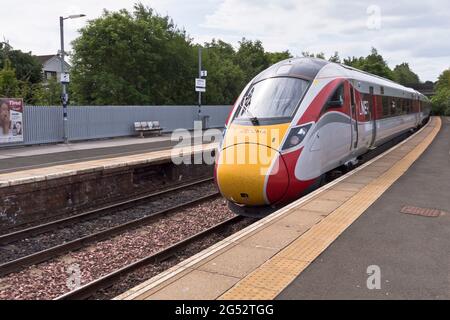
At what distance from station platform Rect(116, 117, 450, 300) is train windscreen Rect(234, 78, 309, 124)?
5.60 ft

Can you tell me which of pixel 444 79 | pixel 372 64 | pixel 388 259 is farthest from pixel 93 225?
pixel 444 79

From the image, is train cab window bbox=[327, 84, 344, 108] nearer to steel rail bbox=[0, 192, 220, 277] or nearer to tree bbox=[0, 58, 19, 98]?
steel rail bbox=[0, 192, 220, 277]

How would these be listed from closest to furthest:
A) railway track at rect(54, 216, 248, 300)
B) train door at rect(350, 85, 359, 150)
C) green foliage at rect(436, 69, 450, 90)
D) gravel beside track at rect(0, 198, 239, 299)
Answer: railway track at rect(54, 216, 248, 300) < gravel beside track at rect(0, 198, 239, 299) < train door at rect(350, 85, 359, 150) < green foliage at rect(436, 69, 450, 90)

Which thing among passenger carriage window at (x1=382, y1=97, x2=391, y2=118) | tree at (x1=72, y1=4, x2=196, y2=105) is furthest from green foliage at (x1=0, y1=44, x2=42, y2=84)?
passenger carriage window at (x1=382, y1=97, x2=391, y2=118)

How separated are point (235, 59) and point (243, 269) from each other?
5437 centimetres

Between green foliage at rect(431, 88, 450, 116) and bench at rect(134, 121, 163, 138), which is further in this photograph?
green foliage at rect(431, 88, 450, 116)

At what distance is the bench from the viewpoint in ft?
90.7

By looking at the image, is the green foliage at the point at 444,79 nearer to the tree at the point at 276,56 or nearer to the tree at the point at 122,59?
the tree at the point at 276,56

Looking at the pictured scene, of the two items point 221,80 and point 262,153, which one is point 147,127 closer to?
point 221,80

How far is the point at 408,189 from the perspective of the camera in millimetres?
9250

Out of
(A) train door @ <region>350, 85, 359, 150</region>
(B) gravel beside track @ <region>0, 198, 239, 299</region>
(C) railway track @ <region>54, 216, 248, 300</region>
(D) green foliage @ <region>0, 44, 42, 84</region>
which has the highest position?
(D) green foliage @ <region>0, 44, 42, 84</region>

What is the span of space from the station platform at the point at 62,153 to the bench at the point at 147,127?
Result: 306 centimetres

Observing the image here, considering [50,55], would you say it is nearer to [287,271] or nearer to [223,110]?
[223,110]

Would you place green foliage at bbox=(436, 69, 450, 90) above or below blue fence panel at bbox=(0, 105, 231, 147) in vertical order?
above
